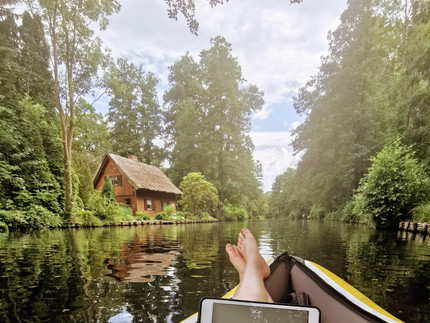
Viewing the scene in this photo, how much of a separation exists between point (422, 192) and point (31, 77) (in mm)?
19514

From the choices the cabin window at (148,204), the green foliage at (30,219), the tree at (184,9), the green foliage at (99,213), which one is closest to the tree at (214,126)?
the cabin window at (148,204)

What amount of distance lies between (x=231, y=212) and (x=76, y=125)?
15.8 meters

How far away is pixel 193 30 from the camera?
672 cm

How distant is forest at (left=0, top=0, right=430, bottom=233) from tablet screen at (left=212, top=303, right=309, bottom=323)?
278 inches

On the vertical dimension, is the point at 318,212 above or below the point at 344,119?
below

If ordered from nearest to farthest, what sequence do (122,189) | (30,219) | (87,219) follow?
(30,219) → (87,219) → (122,189)

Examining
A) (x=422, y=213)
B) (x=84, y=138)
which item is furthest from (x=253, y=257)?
(x=84, y=138)

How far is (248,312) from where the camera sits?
27.7 inches

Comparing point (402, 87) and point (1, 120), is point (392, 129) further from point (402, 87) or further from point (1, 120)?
point (1, 120)

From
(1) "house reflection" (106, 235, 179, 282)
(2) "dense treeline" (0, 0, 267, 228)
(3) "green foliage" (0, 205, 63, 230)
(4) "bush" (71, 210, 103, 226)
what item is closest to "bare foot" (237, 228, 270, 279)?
(1) "house reflection" (106, 235, 179, 282)

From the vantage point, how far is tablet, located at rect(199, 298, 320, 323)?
0.70m

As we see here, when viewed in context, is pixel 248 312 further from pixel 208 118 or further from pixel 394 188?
pixel 208 118

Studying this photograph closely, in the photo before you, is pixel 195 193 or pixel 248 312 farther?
pixel 195 193

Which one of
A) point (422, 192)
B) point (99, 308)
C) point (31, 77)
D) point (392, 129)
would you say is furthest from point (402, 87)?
point (31, 77)
